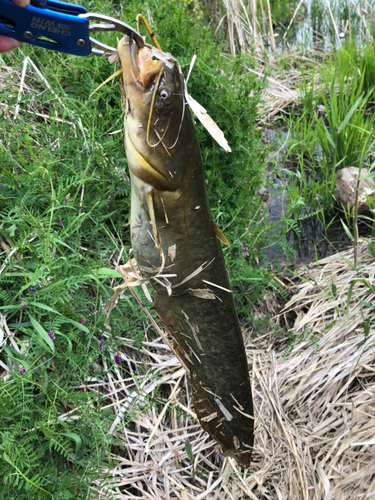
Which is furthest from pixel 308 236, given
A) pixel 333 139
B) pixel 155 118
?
pixel 155 118

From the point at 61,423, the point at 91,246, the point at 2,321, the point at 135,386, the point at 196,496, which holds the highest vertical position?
the point at 91,246

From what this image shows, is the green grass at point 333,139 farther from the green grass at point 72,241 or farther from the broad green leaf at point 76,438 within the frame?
the broad green leaf at point 76,438

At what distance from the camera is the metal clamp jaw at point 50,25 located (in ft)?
3.95

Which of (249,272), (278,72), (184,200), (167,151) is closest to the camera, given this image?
(167,151)

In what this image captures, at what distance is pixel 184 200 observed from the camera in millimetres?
1385

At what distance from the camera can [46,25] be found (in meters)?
1.23

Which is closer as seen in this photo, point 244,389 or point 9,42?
point 9,42

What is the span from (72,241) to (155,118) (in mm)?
1089

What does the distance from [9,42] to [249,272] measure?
1.76 meters

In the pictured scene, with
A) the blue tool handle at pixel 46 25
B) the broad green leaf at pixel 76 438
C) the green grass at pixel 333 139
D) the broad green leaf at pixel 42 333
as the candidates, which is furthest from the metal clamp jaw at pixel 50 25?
the green grass at pixel 333 139

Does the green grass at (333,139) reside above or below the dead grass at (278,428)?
above

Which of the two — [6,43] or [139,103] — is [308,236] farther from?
[6,43]

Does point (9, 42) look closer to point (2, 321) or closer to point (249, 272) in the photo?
point (2, 321)

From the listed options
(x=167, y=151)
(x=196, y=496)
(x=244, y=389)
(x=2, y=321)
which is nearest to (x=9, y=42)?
(x=167, y=151)
